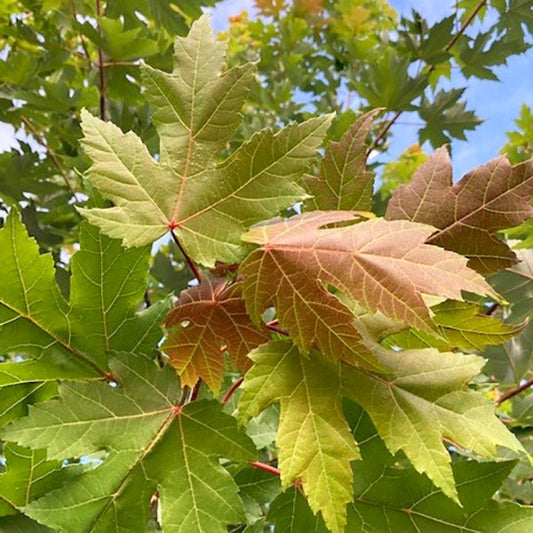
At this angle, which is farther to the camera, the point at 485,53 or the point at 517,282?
the point at 485,53

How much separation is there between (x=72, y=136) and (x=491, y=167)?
1.23 m

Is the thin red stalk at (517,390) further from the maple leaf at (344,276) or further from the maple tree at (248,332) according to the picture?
the maple leaf at (344,276)

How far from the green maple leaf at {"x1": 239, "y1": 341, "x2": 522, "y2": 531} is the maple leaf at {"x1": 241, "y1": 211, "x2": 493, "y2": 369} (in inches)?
1.7

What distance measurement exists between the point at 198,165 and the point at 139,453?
27cm

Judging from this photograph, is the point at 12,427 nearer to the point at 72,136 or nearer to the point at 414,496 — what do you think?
the point at 414,496

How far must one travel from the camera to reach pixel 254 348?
0.57 metres

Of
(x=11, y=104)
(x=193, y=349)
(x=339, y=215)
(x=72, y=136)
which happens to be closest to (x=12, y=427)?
(x=193, y=349)

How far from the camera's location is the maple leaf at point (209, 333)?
577 mm

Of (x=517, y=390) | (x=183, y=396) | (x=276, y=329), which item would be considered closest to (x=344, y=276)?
(x=276, y=329)

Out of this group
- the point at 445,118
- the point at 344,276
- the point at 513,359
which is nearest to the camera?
the point at 344,276

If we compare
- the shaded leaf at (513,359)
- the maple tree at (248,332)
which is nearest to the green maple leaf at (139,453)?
the maple tree at (248,332)

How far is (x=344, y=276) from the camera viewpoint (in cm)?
50

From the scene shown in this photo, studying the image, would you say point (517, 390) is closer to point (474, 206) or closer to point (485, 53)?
point (474, 206)

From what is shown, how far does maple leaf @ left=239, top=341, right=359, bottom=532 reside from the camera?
515mm
